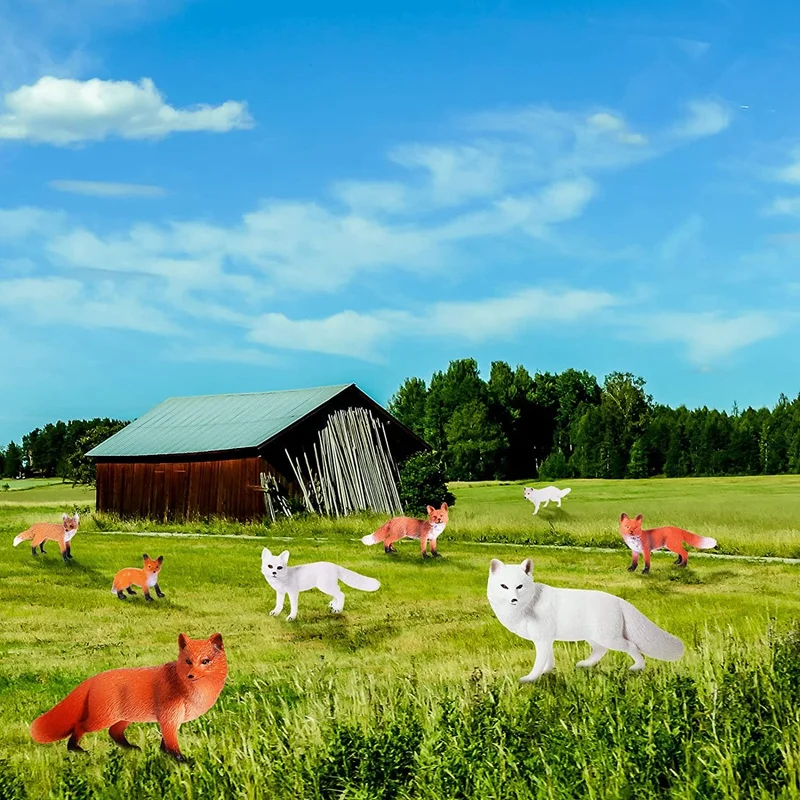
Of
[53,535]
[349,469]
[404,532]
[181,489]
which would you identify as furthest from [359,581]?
[181,489]

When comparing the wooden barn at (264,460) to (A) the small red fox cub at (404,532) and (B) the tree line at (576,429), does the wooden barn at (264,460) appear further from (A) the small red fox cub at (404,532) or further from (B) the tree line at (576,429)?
(B) the tree line at (576,429)

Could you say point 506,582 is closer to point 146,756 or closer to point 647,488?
point 146,756

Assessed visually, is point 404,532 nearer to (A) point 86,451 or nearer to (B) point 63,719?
(B) point 63,719

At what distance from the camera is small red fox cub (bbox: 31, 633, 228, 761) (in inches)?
237

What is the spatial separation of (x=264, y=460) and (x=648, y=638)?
25886 millimetres

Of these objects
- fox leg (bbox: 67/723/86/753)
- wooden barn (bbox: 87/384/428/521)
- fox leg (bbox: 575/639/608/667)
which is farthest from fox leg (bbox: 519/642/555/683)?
wooden barn (bbox: 87/384/428/521)

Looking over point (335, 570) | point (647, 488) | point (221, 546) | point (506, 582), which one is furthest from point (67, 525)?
point (647, 488)

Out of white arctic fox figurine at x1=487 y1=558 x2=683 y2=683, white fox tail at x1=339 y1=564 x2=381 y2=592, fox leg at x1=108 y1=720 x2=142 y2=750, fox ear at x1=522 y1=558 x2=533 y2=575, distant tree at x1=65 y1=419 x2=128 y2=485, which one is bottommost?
fox leg at x1=108 y1=720 x2=142 y2=750

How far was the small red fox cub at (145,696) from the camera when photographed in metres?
6.01

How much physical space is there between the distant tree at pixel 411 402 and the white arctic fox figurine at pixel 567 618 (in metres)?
77.5

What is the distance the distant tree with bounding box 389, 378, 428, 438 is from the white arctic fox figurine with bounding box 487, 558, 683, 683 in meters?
77.5

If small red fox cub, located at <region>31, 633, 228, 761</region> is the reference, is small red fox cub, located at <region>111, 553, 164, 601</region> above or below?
below

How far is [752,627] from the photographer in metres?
12.0

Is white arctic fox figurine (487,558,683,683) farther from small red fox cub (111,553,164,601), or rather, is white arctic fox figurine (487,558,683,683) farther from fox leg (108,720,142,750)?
small red fox cub (111,553,164,601)
